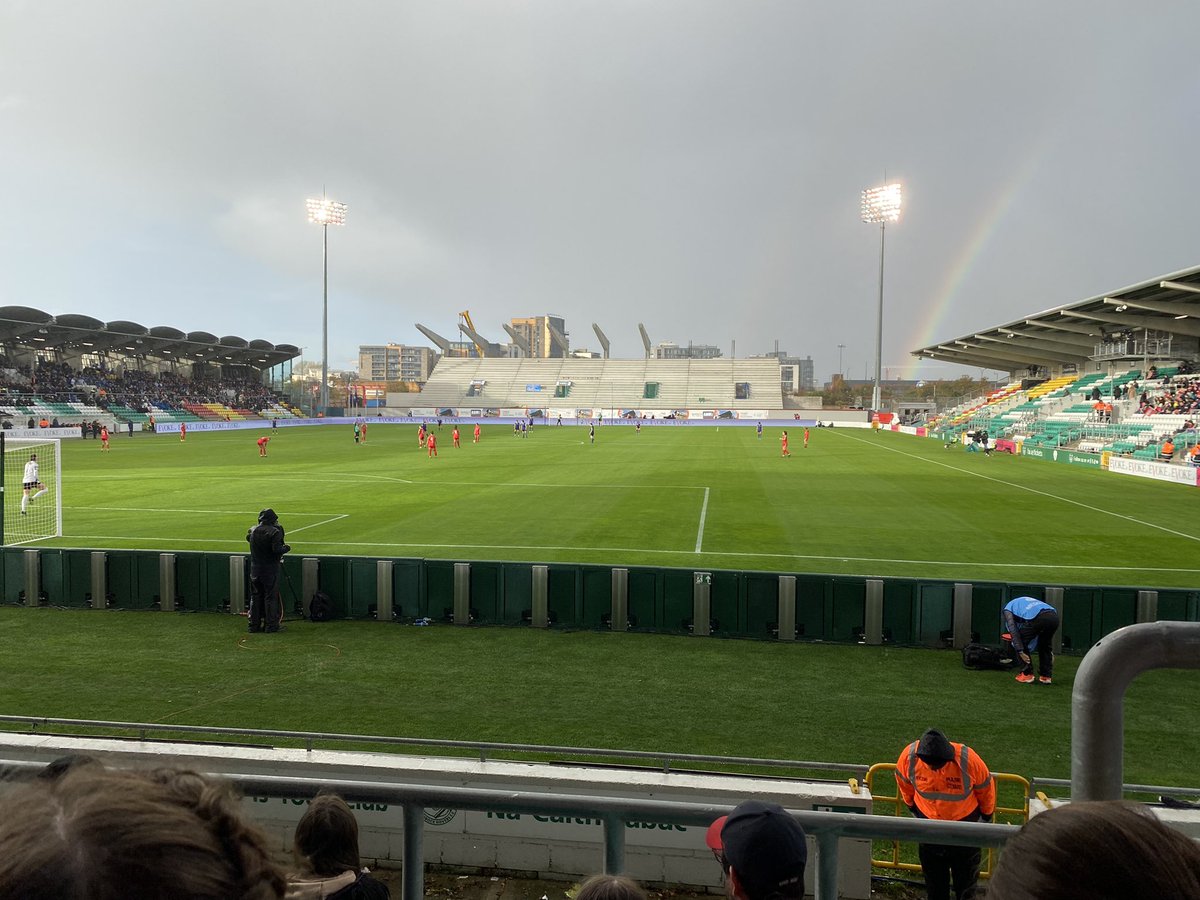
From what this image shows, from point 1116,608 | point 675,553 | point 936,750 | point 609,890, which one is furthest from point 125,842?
point 675,553

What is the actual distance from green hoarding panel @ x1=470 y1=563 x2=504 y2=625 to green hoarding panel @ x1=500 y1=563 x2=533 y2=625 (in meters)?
Result: 0.08

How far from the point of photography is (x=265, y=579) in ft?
43.5

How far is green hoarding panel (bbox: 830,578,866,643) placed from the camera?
12859 millimetres

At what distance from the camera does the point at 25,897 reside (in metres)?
1.15

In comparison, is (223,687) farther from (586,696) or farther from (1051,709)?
(1051,709)

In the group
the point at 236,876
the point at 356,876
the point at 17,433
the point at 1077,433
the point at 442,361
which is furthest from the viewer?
the point at 442,361

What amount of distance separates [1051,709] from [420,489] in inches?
990

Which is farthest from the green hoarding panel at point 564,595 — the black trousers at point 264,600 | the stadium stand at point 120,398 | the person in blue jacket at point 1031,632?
the stadium stand at point 120,398

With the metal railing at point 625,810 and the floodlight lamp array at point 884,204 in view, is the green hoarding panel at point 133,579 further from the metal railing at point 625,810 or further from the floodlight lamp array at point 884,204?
the floodlight lamp array at point 884,204

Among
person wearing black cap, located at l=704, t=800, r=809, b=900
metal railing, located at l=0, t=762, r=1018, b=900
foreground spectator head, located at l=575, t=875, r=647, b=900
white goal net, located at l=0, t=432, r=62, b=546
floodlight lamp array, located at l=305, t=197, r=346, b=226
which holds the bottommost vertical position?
white goal net, located at l=0, t=432, r=62, b=546

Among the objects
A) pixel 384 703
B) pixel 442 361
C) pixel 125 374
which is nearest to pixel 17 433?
pixel 125 374

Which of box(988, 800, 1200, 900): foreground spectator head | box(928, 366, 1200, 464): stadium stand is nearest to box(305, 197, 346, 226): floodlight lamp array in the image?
box(928, 366, 1200, 464): stadium stand

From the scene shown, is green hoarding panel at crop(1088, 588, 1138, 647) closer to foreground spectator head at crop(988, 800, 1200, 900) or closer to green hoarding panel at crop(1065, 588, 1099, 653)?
green hoarding panel at crop(1065, 588, 1099, 653)

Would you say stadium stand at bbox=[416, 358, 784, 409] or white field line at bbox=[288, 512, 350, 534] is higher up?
stadium stand at bbox=[416, 358, 784, 409]
